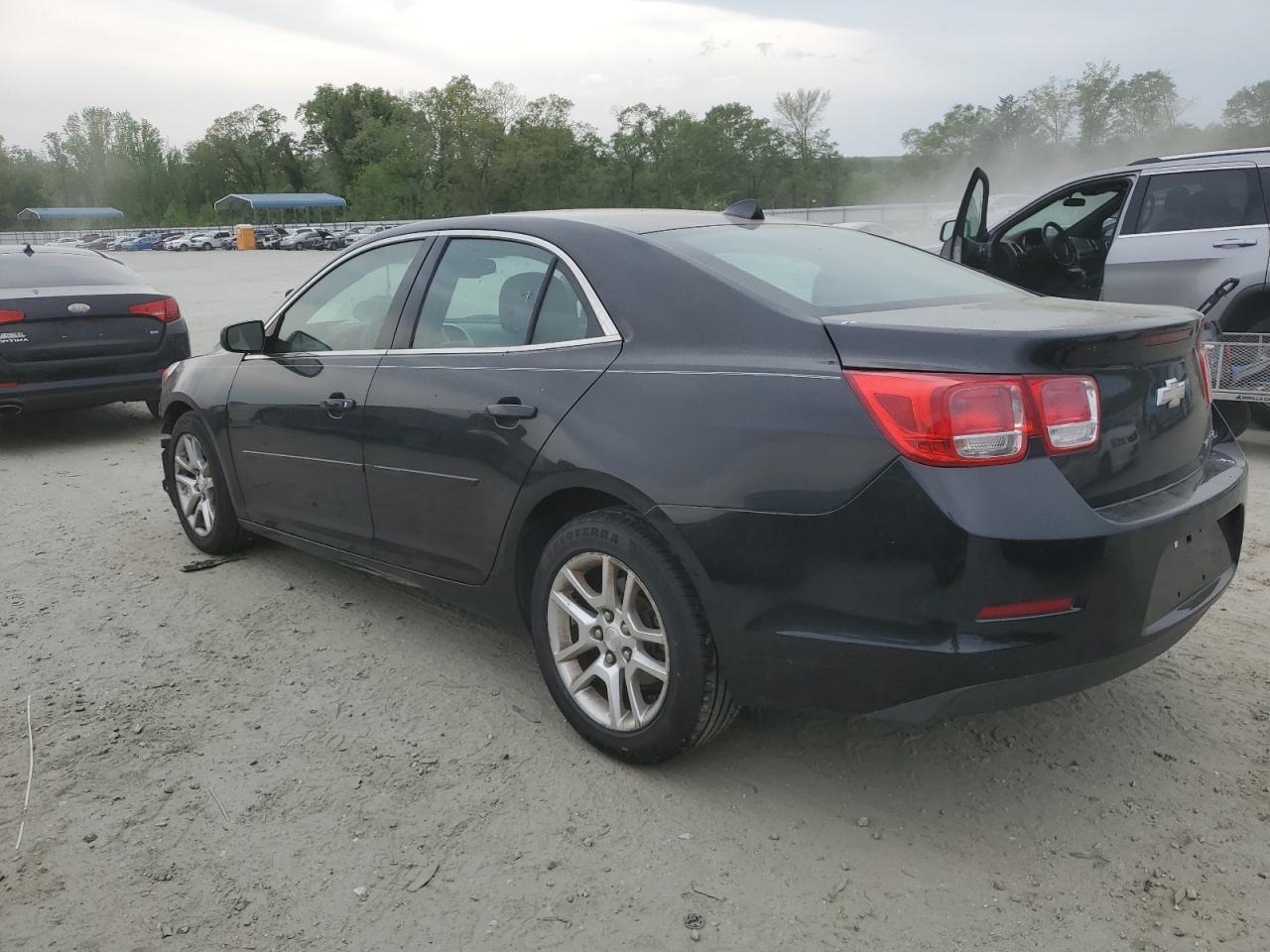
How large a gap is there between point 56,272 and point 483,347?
21.8 feet

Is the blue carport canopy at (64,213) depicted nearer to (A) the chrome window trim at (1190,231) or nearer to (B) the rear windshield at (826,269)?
(A) the chrome window trim at (1190,231)

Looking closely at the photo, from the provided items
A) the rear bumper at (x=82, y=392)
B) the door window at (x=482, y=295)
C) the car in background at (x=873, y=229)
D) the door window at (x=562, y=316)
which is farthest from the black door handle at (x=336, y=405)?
the rear bumper at (x=82, y=392)

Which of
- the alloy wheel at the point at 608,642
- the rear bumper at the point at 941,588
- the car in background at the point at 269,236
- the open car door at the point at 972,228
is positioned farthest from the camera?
the car in background at the point at 269,236

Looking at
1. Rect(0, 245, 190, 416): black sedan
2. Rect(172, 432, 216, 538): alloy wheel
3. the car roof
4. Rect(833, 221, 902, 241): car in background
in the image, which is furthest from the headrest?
Rect(0, 245, 190, 416): black sedan

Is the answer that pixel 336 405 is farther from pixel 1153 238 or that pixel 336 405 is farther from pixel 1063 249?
pixel 1063 249

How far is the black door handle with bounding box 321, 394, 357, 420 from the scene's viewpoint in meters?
4.02

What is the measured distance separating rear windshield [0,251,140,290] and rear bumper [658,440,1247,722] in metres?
7.53

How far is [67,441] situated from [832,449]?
781 centimetres

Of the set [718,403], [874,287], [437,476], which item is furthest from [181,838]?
[874,287]

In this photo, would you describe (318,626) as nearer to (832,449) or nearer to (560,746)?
(560,746)

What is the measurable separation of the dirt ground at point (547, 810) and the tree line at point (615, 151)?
6484cm

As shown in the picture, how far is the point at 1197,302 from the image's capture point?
7176 millimetres

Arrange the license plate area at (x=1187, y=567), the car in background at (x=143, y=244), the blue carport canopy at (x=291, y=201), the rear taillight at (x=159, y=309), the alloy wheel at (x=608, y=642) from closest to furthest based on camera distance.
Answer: the license plate area at (x=1187, y=567), the alloy wheel at (x=608, y=642), the rear taillight at (x=159, y=309), the car in background at (x=143, y=244), the blue carport canopy at (x=291, y=201)

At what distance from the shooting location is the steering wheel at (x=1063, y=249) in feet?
26.6
